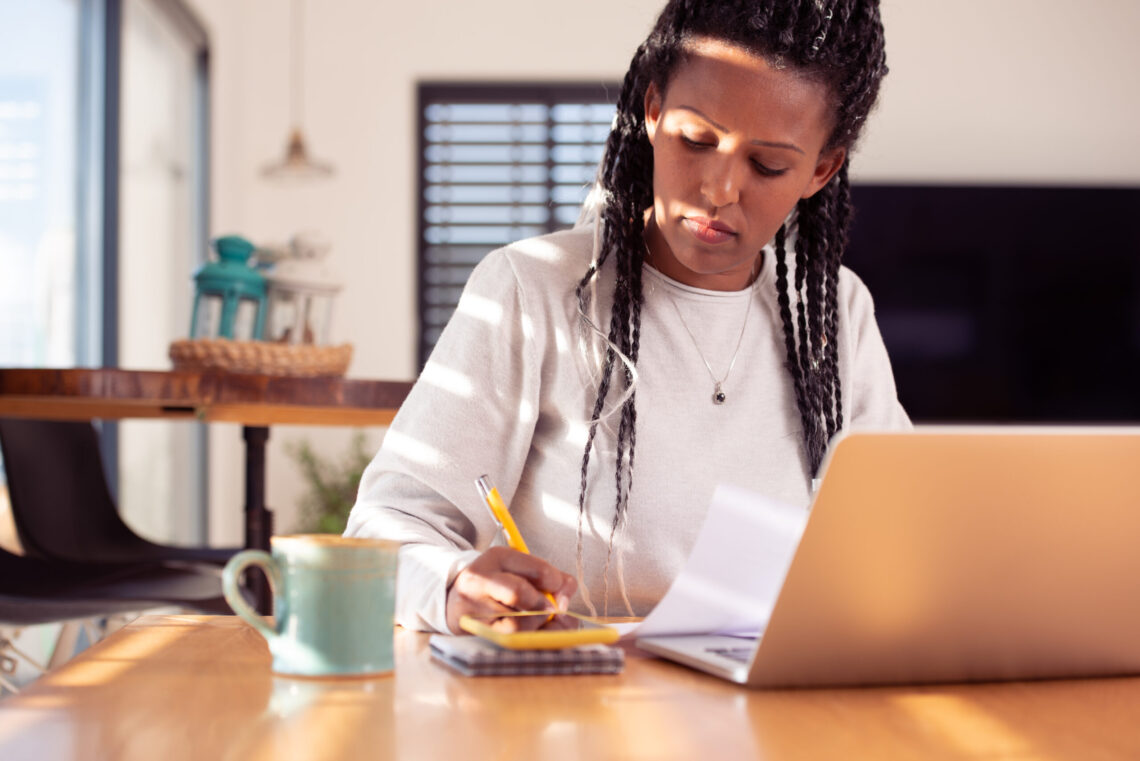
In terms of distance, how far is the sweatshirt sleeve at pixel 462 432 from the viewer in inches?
39.6

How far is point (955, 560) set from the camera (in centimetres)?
63

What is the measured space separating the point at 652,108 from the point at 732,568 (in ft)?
2.00

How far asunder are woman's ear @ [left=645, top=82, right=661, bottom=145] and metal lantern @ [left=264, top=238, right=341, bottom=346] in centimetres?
96

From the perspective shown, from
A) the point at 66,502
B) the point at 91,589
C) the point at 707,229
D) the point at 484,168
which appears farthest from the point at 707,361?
the point at 484,168

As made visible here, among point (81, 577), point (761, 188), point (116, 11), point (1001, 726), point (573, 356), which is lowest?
point (81, 577)

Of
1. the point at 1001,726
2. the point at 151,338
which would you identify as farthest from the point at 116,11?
the point at 1001,726

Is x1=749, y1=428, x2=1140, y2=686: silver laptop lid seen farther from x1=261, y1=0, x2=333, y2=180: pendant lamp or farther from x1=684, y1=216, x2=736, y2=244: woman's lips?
x1=261, y1=0, x2=333, y2=180: pendant lamp

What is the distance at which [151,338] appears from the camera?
377 cm

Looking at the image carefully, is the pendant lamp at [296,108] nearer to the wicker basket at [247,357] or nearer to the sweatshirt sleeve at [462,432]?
the wicker basket at [247,357]

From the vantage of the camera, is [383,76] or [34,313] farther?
[383,76]

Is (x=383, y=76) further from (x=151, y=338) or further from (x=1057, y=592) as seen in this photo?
(x=1057, y=592)

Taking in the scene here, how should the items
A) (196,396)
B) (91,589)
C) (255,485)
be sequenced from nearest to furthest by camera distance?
1. (196,396)
2. (91,589)
3. (255,485)

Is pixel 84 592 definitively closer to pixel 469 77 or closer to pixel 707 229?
pixel 707 229

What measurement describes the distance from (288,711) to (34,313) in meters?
2.48
